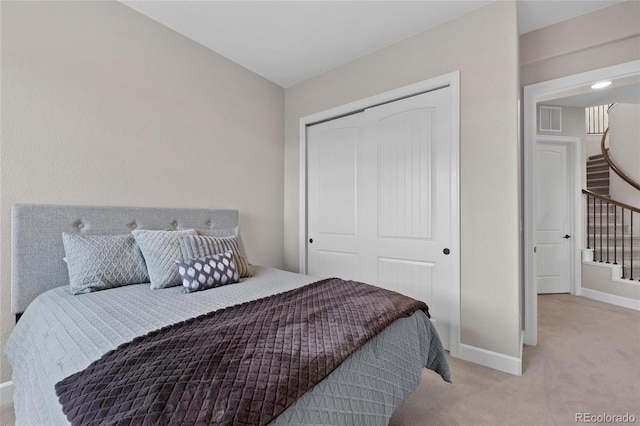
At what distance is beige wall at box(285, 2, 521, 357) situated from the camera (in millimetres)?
1959

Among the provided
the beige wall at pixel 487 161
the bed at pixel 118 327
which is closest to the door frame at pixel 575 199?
the beige wall at pixel 487 161

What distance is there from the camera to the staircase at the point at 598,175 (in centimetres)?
483

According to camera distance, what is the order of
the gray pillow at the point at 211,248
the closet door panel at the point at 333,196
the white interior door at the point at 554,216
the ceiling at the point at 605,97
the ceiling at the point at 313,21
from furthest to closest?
the white interior door at the point at 554,216
the ceiling at the point at 605,97
the closet door panel at the point at 333,196
the ceiling at the point at 313,21
the gray pillow at the point at 211,248

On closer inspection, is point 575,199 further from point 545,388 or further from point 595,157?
point 545,388

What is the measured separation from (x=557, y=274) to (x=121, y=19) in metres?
5.57

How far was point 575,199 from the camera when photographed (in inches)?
152

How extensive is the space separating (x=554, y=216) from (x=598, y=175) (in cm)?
210

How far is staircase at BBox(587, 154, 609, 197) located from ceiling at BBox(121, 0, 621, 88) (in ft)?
13.4

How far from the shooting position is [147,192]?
216 cm

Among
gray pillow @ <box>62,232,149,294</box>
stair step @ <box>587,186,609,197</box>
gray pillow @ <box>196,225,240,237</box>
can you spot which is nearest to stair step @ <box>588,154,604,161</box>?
stair step @ <box>587,186,609,197</box>

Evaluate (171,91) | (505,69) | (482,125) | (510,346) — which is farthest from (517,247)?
(171,91)

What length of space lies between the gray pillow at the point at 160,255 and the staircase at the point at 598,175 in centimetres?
650

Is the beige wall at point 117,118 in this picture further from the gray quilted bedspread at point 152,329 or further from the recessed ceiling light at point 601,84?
the recessed ceiling light at point 601,84

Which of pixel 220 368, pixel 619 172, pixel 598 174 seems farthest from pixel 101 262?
pixel 598 174
